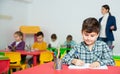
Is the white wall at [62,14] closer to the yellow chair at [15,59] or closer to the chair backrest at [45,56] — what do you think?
the chair backrest at [45,56]

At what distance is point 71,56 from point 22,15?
549 cm

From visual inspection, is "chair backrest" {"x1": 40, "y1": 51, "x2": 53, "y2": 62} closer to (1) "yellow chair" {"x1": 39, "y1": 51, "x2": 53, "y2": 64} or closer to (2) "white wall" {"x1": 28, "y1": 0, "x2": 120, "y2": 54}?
(1) "yellow chair" {"x1": 39, "y1": 51, "x2": 53, "y2": 64}

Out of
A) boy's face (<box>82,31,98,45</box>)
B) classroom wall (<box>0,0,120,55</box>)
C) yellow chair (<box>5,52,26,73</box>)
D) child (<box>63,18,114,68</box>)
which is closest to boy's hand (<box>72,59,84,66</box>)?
child (<box>63,18,114,68</box>)

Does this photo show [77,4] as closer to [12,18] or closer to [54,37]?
[54,37]

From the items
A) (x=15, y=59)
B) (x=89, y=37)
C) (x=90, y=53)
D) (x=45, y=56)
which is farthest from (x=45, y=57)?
(x=89, y=37)

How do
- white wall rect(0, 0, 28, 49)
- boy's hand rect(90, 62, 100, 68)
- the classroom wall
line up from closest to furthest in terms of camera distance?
boy's hand rect(90, 62, 100, 68) < white wall rect(0, 0, 28, 49) < the classroom wall

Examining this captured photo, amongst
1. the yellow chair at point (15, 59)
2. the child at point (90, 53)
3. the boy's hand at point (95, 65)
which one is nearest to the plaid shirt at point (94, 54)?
the child at point (90, 53)

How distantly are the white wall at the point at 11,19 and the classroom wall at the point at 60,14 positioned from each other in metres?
0.02

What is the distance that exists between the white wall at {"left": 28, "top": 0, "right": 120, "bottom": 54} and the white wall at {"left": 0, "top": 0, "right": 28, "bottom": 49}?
52cm

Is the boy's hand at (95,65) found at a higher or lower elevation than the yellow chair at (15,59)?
higher

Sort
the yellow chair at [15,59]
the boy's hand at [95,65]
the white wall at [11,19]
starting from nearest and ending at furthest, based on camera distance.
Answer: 1. the boy's hand at [95,65]
2. the yellow chair at [15,59]
3. the white wall at [11,19]

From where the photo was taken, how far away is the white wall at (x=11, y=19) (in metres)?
6.35

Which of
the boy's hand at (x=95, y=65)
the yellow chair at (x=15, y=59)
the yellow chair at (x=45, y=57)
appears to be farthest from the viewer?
the yellow chair at (x=45, y=57)

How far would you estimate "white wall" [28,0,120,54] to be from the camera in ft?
24.6
